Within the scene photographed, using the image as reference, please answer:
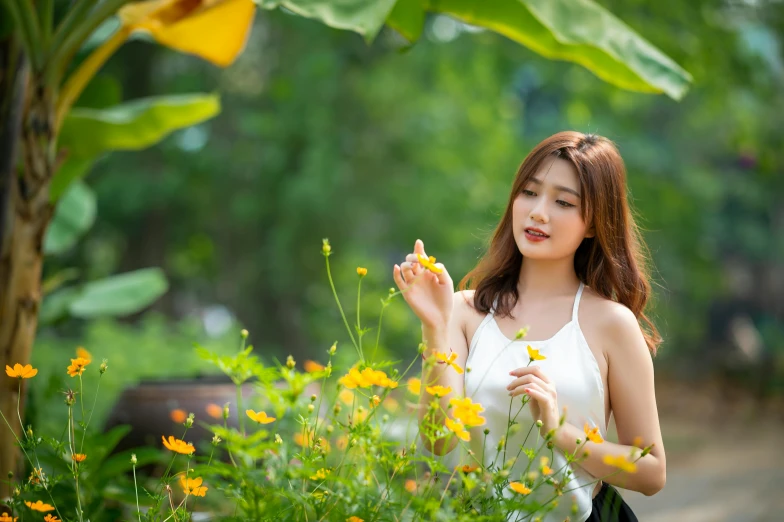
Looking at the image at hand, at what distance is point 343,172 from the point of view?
863cm

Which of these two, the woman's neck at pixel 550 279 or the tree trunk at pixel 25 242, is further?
the tree trunk at pixel 25 242

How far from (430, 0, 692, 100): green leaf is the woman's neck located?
805 millimetres

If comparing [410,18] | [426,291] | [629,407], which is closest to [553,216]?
[426,291]

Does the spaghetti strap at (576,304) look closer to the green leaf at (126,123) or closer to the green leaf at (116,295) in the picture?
the green leaf at (126,123)

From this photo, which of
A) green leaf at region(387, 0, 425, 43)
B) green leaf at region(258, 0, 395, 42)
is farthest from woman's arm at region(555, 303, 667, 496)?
green leaf at region(387, 0, 425, 43)

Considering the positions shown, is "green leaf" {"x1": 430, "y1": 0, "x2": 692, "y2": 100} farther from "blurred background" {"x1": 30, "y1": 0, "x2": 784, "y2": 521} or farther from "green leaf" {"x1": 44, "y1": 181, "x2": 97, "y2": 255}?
"blurred background" {"x1": 30, "y1": 0, "x2": 784, "y2": 521}

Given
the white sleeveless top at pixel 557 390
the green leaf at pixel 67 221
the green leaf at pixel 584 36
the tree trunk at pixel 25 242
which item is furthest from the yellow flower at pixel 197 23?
the white sleeveless top at pixel 557 390

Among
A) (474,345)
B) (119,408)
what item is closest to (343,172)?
(119,408)

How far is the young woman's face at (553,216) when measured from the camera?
1760 mm

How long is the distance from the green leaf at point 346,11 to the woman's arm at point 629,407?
936 millimetres

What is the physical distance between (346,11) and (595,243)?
2.91 feet

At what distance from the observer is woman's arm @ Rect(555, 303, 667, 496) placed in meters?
1.63

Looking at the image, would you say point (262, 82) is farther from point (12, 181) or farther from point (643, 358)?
point (643, 358)

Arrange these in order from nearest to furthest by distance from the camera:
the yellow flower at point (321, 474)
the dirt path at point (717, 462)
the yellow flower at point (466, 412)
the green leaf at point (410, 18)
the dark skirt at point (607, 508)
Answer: the yellow flower at point (466, 412) → the yellow flower at point (321, 474) → the dark skirt at point (607, 508) → the green leaf at point (410, 18) → the dirt path at point (717, 462)
